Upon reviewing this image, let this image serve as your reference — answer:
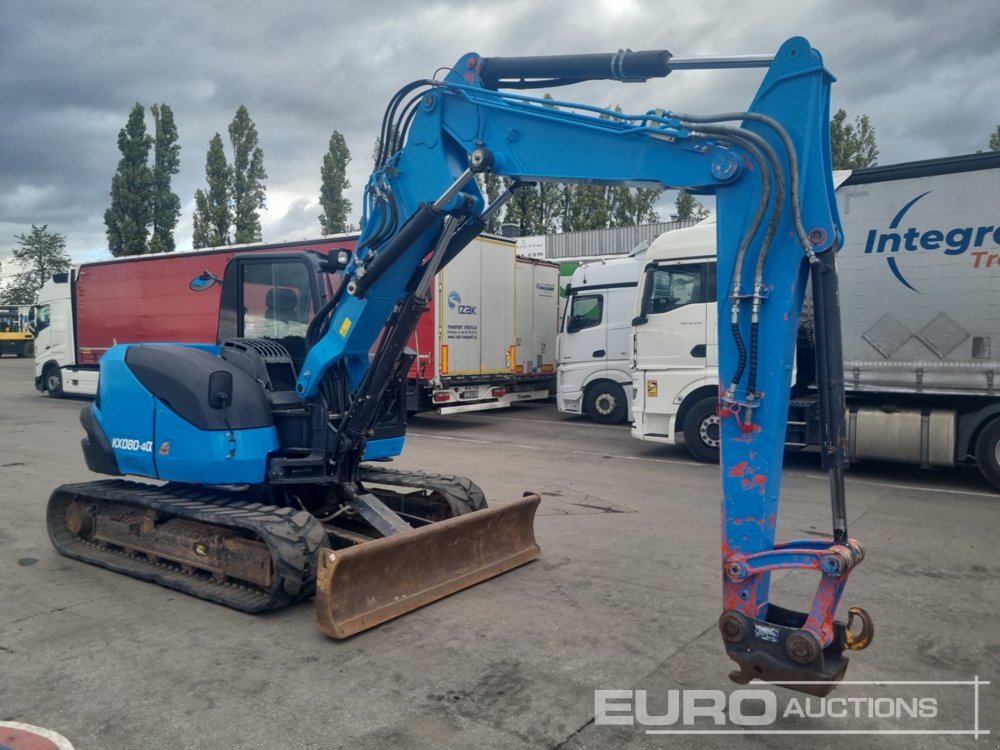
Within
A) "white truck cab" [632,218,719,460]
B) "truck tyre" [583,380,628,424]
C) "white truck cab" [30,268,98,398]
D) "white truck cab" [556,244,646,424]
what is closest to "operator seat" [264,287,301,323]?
"white truck cab" [632,218,719,460]

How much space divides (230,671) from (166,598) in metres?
1.47

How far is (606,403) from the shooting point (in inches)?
629

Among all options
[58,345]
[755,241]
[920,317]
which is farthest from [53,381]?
[755,241]

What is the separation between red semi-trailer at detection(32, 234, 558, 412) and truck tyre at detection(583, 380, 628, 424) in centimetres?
166

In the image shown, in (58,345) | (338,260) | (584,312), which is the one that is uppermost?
(584,312)

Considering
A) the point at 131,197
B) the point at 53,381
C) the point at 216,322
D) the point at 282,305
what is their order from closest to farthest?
the point at 282,305, the point at 216,322, the point at 53,381, the point at 131,197

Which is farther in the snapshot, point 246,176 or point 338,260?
point 246,176

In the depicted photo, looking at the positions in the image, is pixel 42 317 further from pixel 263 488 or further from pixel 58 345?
pixel 263 488

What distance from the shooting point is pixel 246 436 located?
223 inches

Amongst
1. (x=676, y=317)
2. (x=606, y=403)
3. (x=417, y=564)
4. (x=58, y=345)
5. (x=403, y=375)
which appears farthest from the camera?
(x=58, y=345)

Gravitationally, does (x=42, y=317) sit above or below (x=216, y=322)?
above

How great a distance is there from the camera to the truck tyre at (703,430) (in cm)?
1120

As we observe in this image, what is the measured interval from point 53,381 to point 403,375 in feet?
64.1

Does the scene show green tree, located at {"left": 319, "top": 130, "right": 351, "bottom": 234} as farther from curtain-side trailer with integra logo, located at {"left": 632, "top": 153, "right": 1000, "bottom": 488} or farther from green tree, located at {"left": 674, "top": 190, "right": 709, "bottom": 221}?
curtain-side trailer with integra logo, located at {"left": 632, "top": 153, "right": 1000, "bottom": 488}
